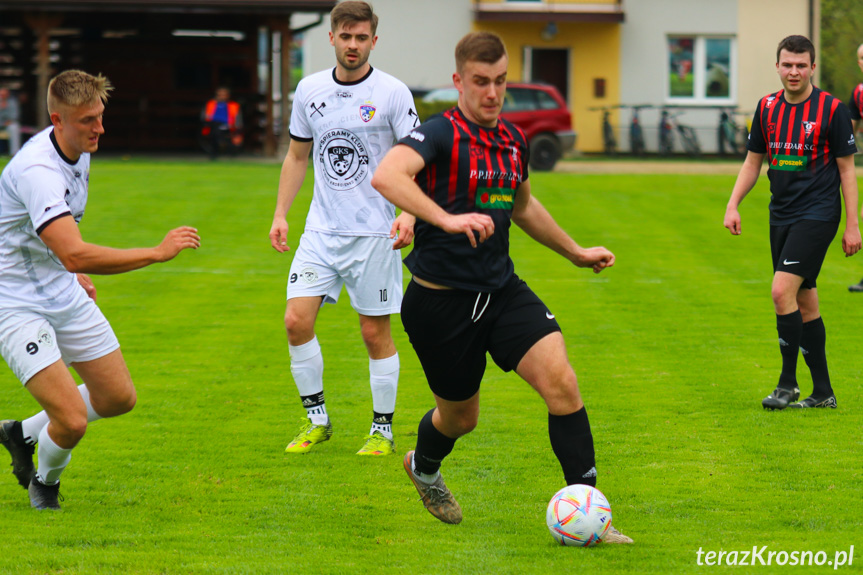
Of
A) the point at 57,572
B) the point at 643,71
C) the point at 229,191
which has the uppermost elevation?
the point at 643,71

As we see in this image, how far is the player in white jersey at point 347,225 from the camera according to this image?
597 centimetres

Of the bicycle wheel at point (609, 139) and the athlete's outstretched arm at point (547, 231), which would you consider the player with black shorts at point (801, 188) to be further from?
the bicycle wheel at point (609, 139)

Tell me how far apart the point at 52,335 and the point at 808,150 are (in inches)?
176

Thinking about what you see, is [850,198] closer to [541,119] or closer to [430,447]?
[430,447]

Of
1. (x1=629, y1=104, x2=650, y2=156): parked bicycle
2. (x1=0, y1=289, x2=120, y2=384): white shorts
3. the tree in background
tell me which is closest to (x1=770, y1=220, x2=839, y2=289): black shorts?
(x1=0, y1=289, x2=120, y2=384): white shorts

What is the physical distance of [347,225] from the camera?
6047 millimetres

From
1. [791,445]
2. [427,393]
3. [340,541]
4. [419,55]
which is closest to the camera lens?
[340,541]

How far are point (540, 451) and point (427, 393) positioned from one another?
177cm

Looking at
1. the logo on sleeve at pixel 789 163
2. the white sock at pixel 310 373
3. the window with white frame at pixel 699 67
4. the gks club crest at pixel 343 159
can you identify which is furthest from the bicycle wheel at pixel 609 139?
the white sock at pixel 310 373

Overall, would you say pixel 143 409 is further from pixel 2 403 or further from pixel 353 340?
pixel 353 340

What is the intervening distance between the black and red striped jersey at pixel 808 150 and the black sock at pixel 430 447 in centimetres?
304

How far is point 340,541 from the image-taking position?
4.52 m

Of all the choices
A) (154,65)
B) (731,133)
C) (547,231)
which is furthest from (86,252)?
(731,133)

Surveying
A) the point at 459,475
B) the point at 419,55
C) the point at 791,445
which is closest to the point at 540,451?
the point at 459,475
